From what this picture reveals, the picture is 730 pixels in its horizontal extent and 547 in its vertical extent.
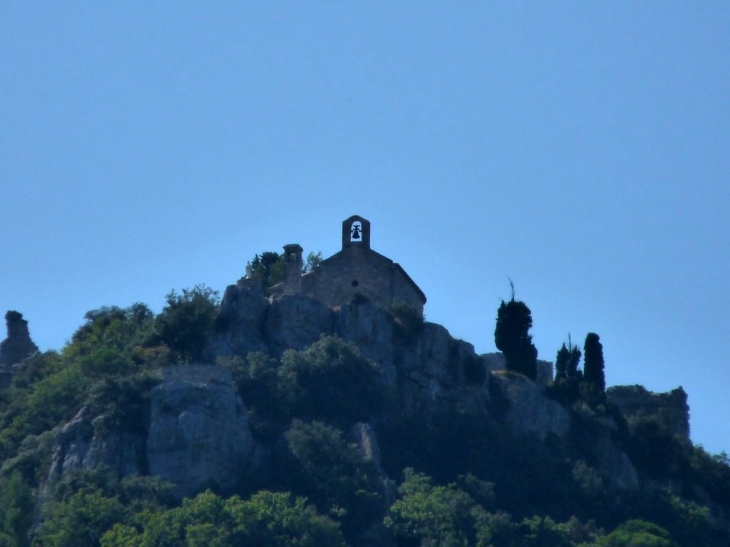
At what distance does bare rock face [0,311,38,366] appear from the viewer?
81.0 metres

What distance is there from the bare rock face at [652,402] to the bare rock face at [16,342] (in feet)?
80.9

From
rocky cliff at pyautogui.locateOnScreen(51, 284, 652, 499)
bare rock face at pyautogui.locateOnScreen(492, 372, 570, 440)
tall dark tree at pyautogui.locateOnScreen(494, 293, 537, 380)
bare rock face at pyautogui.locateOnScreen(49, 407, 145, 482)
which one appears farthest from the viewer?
tall dark tree at pyautogui.locateOnScreen(494, 293, 537, 380)

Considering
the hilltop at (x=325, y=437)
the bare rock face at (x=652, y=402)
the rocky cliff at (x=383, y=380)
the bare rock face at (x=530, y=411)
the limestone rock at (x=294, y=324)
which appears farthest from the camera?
the bare rock face at (x=652, y=402)

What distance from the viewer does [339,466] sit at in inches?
2511

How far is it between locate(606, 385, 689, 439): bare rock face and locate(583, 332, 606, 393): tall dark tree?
2.63 m

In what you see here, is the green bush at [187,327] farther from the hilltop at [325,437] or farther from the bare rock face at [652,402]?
the bare rock face at [652,402]

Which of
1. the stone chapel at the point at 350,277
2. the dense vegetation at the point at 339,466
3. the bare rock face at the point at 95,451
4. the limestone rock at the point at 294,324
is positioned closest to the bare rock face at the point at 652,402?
the dense vegetation at the point at 339,466

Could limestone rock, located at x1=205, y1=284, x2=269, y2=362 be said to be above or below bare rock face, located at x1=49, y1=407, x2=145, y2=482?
above

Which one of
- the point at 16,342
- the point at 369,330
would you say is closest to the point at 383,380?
the point at 369,330

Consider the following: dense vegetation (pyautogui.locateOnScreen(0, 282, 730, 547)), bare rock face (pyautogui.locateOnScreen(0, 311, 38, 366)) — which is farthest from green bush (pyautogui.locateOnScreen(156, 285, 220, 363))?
bare rock face (pyautogui.locateOnScreen(0, 311, 38, 366))

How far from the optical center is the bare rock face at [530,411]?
71.2 meters

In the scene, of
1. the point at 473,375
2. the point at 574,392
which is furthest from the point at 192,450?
the point at 574,392

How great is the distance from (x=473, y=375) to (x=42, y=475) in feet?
55.0

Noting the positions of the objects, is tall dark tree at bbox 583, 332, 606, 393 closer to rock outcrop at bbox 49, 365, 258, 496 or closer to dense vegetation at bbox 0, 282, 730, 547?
dense vegetation at bbox 0, 282, 730, 547
